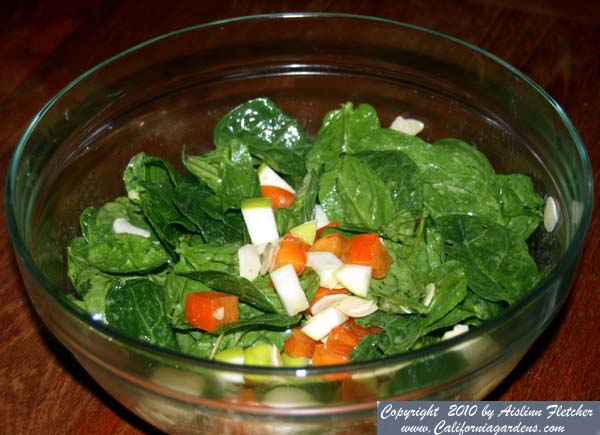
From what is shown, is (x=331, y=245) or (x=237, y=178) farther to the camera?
(x=237, y=178)

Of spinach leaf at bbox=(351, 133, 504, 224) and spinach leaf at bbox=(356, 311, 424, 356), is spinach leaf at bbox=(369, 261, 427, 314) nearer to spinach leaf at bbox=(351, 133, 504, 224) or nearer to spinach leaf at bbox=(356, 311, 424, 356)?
spinach leaf at bbox=(356, 311, 424, 356)

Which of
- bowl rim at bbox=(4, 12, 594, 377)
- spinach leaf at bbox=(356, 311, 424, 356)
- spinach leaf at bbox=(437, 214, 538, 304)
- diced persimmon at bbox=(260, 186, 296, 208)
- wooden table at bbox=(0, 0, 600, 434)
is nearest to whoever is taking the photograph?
bowl rim at bbox=(4, 12, 594, 377)

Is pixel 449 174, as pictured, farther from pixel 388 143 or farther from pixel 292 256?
pixel 292 256

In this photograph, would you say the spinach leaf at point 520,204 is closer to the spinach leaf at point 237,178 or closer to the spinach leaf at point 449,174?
the spinach leaf at point 449,174

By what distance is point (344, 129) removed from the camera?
177 centimetres

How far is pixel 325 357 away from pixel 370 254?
0.63ft

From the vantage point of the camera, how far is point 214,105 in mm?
1847

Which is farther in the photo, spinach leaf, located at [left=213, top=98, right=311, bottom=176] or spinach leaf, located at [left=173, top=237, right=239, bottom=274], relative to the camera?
spinach leaf, located at [left=213, top=98, right=311, bottom=176]

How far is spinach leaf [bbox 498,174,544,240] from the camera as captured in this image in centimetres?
159

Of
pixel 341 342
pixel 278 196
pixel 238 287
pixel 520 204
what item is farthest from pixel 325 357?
pixel 520 204

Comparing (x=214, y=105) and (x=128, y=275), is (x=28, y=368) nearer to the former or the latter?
(x=128, y=275)

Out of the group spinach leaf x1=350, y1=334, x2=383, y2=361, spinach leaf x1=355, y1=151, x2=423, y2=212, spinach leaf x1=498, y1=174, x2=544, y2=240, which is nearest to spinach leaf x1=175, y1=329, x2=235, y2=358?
spinach leaf x1=350, y1=334, x2=383, y2=361

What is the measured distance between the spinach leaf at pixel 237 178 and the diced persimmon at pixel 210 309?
213mm

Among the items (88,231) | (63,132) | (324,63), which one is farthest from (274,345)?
(324,63)
